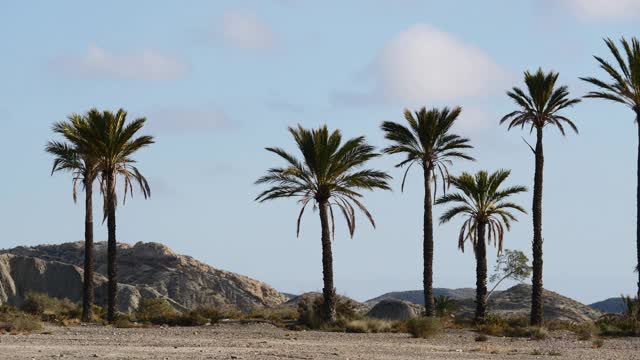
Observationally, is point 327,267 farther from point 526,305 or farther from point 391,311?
point 526,305

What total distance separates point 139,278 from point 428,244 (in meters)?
A: 64.0

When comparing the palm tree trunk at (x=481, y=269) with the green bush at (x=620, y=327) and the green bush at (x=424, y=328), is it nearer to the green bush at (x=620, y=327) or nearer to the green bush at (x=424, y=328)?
the green bush at (x=620, y=327)

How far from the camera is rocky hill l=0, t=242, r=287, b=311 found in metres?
95.4

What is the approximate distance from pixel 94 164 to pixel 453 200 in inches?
660

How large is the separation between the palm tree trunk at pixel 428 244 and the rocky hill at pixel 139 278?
1643 inches

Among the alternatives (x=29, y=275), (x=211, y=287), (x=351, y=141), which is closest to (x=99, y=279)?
(x=29, y=275)

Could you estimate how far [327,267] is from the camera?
49.6m

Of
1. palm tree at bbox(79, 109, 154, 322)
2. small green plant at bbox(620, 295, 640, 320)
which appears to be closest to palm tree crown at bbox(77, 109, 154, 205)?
palm tree at bbox(79, 109, 154, 322)

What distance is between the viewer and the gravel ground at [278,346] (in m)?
27.5

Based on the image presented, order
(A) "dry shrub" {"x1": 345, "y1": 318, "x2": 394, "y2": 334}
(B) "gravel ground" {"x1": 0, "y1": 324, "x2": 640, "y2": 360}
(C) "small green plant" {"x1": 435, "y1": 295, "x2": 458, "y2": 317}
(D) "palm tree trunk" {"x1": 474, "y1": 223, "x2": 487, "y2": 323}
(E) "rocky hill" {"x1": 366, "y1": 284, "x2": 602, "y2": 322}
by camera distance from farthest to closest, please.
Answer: (E) "rocky hill" {"x1": 366, "y1": 284, "x2": 602, "y2": 322}, (C) "small green plant" {"x1": 435, "y1": 295, "x2": 458, "y2": 317}, (D) "palm tree trunk" {"x1": 474, "y1": 223, "x2": 487, "y2": 323}, (A) "dry shrub" {"x1": 345, "y1": 318, "x2": 394, "y2": 334}, (B) "gravel ground" {"x1": 0, "y1": 324, "x2": 640, "y2": 360}

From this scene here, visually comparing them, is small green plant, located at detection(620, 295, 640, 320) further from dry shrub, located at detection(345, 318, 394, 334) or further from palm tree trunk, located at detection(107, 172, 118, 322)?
palm tree trunk, located at detection(107, 172, 118, 322)

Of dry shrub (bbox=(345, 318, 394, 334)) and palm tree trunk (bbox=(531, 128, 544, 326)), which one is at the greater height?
palm tree trunk (bbox=(531, 128, 544, 326))

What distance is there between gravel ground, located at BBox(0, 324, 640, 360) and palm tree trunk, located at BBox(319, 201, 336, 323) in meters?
5.08

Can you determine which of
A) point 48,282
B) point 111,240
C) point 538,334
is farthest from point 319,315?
point 48,282
